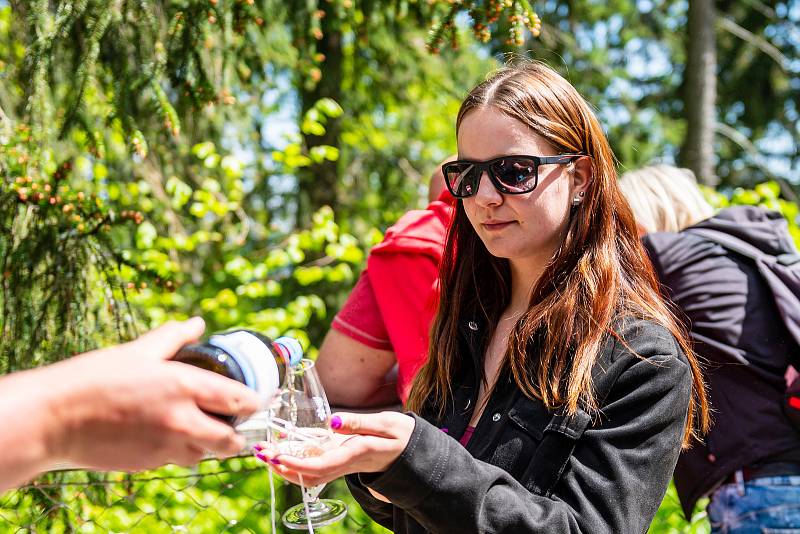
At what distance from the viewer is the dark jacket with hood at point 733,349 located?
2408mm

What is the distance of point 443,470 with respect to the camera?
1.42 m

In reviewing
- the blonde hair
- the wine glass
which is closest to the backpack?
the blonde hair

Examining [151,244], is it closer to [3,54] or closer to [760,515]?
[3,54]

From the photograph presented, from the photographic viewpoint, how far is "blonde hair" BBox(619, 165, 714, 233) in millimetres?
3078

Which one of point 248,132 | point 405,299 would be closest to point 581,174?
point 405,299

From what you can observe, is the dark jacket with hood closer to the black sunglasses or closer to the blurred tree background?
the blurred tree background

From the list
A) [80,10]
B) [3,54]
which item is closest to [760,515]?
[80,10]

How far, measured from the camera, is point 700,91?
7.88m

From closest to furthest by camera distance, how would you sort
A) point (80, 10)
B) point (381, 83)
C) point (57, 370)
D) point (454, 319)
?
point (57, 370)
point (454, 319)
point (80, 10)
point (381, 83)

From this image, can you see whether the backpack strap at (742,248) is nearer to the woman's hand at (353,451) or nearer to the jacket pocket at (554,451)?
the jacket pocket at (554,451)

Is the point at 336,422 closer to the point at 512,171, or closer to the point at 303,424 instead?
the point at 303,424

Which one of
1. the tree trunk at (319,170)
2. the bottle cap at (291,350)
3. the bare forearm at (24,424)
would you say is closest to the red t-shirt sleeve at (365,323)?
the bottle cap at (291,350)

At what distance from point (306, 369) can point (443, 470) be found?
1.16 feet

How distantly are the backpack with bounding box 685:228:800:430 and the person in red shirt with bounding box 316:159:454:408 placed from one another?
0.95m
